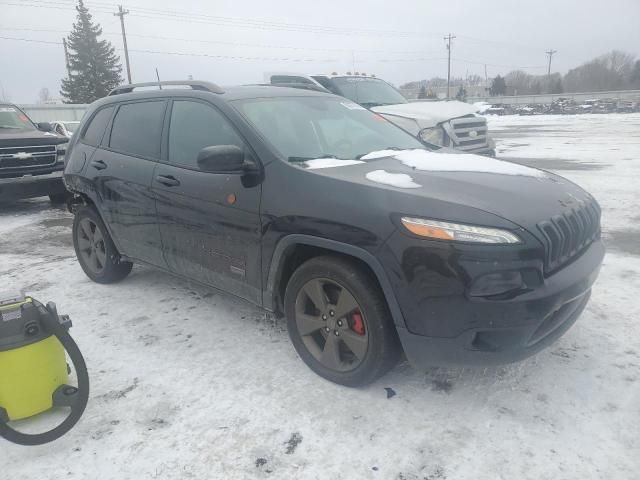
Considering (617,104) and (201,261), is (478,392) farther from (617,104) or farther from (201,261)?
(617,104)

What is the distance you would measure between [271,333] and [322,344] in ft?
2.30

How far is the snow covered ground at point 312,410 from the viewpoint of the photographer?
235cm

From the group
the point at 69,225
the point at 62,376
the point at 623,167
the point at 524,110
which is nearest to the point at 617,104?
the point at 524,110

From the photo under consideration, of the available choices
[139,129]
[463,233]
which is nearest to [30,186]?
[139,129]

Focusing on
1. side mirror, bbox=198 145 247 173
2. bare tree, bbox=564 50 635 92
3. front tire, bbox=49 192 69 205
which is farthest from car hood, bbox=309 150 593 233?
bare tree, bbox=564 50 635 92

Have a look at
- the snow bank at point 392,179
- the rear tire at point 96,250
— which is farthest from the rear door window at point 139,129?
the snow bank at point 392,179

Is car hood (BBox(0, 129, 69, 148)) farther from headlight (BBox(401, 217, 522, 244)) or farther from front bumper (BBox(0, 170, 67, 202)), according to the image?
headlight (BBox(401, 217, 522, 244))

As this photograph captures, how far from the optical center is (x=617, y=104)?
143 feet

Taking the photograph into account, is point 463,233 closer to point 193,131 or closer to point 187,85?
point 193,131

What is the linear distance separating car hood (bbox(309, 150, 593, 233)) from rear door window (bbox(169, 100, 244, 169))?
0.75 meters

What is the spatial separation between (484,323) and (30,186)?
810 cm

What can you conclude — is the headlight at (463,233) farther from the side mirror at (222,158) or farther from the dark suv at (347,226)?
the side mirror at (222,158)

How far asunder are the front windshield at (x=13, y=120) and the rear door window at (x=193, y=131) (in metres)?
7.27

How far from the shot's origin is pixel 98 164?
442 cm
